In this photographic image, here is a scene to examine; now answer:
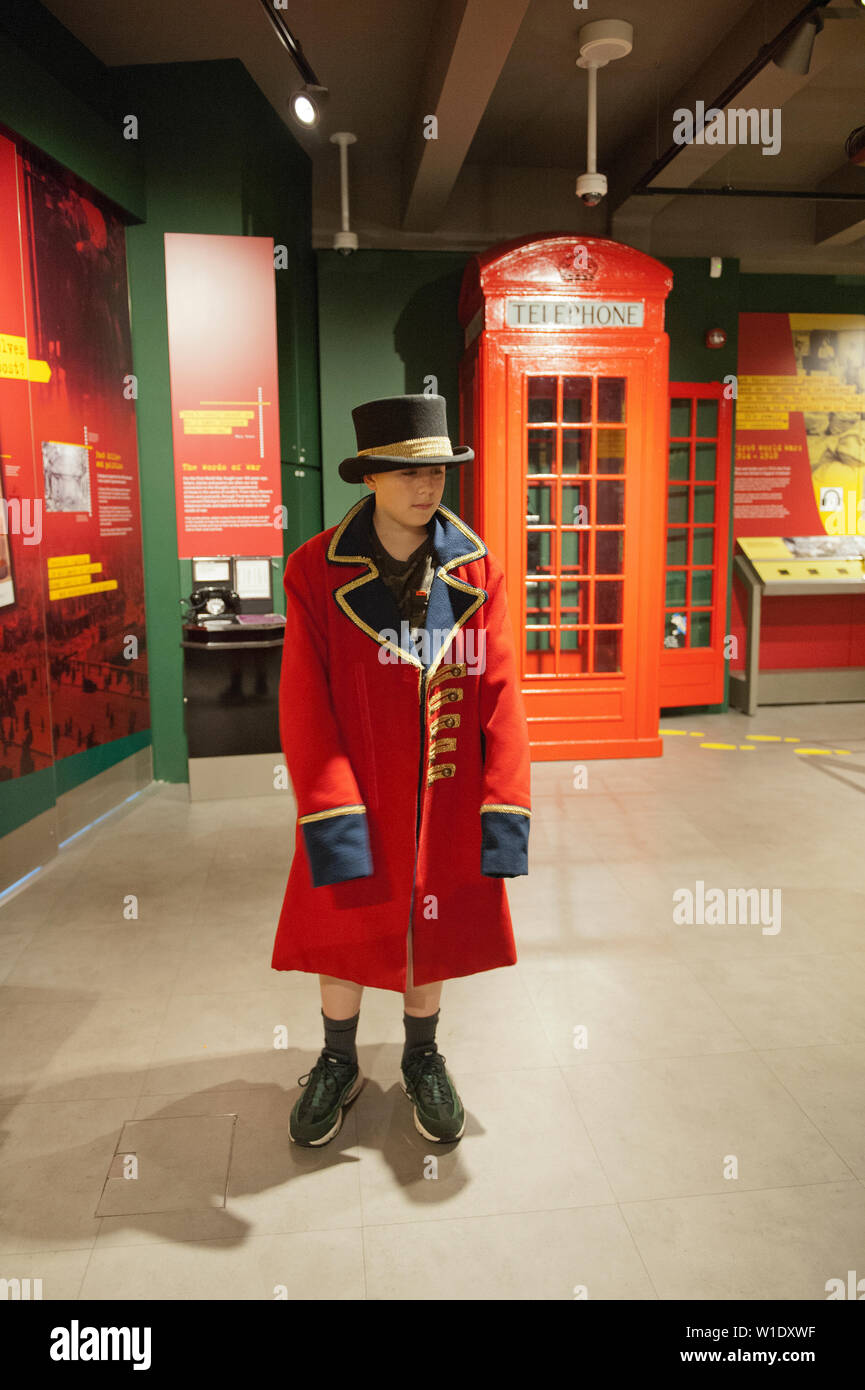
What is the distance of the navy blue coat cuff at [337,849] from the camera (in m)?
1.78

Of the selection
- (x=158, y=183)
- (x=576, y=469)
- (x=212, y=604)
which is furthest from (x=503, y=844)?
(x=158, y=183)

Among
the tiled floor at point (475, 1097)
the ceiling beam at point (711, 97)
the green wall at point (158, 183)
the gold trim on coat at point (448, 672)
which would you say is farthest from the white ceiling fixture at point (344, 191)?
the gold trim on coat at point (448, 672)

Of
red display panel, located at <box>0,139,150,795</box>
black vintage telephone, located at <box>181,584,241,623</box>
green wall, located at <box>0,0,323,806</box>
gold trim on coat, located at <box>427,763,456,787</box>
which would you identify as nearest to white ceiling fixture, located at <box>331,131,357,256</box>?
green wall, located at <box>0,0,323,806</box>

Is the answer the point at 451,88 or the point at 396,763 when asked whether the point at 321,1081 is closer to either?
the point at 396,763

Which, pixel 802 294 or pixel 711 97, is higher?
pixel 711 97

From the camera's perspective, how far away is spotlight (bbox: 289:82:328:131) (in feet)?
12.3

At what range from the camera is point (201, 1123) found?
2082 millimetres

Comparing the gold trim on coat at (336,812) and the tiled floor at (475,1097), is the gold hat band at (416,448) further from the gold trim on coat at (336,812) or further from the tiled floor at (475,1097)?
the tiled floor at (475,1097)

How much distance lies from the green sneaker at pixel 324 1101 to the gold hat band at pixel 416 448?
4.30ft

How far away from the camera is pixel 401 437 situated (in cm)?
177

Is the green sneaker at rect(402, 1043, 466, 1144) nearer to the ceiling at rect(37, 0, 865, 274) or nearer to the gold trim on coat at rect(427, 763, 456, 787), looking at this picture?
the gold trim on coat at rect(427, 763, 456, 787)

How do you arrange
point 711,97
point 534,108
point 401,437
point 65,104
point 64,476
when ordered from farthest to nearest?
point 534,108
point 711,97
point 64,476
point 65,104
point 401,437

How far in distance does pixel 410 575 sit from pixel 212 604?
9.24 ft

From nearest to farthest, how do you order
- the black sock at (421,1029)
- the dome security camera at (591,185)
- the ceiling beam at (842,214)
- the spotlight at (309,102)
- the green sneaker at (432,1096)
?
the green sneaker at (432,1096), the black sock at (421,1029), the spotlight at (309,102), the dome security camera at (591,185), the ceiling beam at (842,214)
